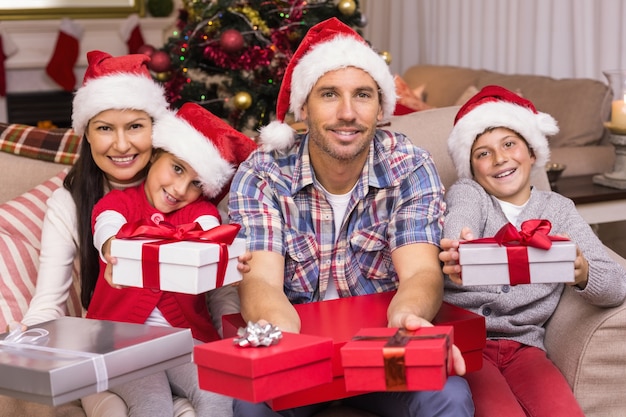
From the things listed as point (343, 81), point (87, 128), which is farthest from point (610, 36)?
point (87, 128)

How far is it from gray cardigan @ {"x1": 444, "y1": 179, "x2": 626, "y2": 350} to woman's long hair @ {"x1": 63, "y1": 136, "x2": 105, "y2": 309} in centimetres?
87

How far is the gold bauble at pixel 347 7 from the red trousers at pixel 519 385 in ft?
7.06

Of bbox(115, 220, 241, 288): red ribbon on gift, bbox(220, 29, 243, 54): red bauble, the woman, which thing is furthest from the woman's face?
bbox(220, 29, 243, 54): red bauble

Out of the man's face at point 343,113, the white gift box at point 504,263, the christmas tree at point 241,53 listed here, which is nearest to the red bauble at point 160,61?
the christmas tree at point 241,53

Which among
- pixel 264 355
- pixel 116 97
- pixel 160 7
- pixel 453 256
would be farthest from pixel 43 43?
pixel 264 355

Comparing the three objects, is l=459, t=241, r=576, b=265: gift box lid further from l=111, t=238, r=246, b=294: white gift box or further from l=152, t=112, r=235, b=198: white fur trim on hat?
l=152, t=112, r=235, b=198: white fur trim on hat

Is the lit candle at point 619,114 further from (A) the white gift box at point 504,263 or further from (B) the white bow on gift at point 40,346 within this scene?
(B) the white bow on gift at point 40,346

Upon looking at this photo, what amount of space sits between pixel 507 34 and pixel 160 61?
2.08 m

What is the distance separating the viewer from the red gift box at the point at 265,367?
153 centimetres

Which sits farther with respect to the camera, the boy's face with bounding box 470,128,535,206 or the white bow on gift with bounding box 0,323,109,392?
the boy's face with bounding box 470,128,535,206

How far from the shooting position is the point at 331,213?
2.21 meters

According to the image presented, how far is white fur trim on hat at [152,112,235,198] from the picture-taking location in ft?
7.07

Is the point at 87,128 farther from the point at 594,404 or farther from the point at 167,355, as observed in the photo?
the point at 594,404

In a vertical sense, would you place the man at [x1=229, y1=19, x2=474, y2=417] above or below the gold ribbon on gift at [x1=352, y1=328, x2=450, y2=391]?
above
